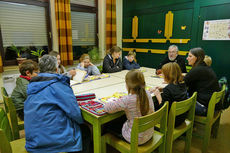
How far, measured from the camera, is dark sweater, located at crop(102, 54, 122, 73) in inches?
118

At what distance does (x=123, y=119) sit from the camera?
1702 millimetres

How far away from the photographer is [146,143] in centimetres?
136

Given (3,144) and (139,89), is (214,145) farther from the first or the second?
(3,144)

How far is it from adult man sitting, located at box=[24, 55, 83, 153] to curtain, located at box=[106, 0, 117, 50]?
138 inches

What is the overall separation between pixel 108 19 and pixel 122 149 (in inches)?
154

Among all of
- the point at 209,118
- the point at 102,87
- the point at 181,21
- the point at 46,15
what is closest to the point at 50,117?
the point at 102,87

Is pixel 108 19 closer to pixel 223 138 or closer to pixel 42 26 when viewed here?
pixel 42 26

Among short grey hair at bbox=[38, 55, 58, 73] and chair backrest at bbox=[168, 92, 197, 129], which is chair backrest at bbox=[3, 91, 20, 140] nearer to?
short grey hair at bbox=[38, 55, 58, 73]

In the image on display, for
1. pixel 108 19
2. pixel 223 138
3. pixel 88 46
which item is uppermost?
pixel 108 19

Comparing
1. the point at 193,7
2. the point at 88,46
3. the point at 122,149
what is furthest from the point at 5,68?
the point at 193,7

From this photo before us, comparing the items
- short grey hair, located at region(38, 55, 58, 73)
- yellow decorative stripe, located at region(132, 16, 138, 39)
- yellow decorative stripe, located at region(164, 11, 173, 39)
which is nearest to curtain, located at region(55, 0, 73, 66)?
yellow decorative stripe, located at region(132, 16, 138, 39)

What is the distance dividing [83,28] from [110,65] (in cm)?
195

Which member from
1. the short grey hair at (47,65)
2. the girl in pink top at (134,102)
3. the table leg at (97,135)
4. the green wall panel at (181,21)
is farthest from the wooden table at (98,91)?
the green wall panel at (181,21)

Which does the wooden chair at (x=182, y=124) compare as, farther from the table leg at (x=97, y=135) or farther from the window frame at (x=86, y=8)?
the window frame at (x=86, y=8)
